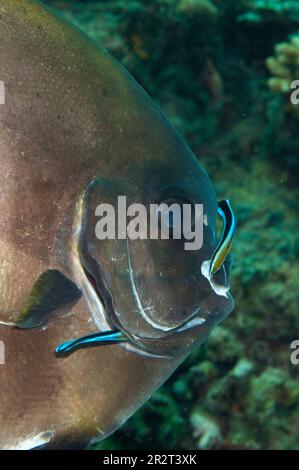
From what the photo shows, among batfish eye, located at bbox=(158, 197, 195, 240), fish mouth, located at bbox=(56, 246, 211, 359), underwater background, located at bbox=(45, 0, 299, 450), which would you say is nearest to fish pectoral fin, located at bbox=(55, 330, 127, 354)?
fish mouth, located at bbox=(56, 246, 211, 359)

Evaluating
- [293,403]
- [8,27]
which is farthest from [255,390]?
[8,27]

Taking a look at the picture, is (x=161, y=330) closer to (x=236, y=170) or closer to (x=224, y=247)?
Result: (x=224, y=247)

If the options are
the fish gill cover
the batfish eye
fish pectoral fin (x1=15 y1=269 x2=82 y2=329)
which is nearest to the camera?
fish pectoral fin (x1=15 y1=269 x2=82 y2=329)

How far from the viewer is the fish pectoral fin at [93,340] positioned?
58.5 inches

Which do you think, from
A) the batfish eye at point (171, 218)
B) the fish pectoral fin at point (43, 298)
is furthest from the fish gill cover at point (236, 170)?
the fish pectoral fin at point (43, 298)

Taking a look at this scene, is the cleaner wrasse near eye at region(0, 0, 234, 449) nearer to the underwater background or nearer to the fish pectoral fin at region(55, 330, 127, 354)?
the fish pectoral fin at region(55, 330, 127, 354)

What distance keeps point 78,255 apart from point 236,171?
4.39 metres

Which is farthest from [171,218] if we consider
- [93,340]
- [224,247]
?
[93,340]

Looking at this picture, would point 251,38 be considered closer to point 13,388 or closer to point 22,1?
point 22,1

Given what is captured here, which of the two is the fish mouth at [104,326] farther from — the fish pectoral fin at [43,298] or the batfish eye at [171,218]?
the batfish eye at [171,218]

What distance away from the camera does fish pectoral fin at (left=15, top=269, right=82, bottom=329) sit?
4.77ft

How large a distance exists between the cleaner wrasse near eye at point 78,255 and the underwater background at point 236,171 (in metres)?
2.13

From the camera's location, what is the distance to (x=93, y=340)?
4.90ft

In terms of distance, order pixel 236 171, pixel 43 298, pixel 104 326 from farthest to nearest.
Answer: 1. pixel 236 171
2. pixel 104 326
3. pixel 43 298
